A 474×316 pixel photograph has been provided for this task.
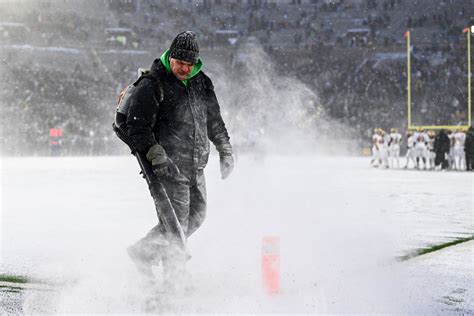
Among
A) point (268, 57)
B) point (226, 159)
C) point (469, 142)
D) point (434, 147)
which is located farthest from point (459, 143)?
point (268, 57)

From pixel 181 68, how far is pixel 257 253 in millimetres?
2227

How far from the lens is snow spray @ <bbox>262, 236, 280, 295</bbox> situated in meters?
4.48

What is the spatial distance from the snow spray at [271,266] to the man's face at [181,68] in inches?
44.8

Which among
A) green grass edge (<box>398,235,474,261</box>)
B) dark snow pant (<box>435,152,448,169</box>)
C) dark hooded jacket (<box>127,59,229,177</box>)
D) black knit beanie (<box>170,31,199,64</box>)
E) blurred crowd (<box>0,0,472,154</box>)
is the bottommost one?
dark snow pant (<box>435,152,448,169</box>)

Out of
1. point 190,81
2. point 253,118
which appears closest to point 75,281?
point 190,81

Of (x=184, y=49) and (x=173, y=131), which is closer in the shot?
(x=184, y=49)

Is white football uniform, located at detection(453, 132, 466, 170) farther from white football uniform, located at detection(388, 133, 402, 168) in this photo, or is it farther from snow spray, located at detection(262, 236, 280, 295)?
snow spray, located at detection(262, 236, 280, 295)

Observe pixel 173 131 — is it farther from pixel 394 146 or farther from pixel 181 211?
pixel 394 146

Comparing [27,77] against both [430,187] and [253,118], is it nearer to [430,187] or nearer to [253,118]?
[253,118]

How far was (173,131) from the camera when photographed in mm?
4461

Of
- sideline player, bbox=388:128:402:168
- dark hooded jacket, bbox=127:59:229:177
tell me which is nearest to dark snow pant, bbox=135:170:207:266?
dark hooded jacket, bbox=127:59:229:177

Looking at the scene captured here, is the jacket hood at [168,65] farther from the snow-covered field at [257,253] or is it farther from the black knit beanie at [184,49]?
the snow-covered field at [257,253]

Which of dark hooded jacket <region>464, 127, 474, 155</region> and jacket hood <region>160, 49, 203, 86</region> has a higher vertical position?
jacket hood <region>160, 49, 203, 86</region>

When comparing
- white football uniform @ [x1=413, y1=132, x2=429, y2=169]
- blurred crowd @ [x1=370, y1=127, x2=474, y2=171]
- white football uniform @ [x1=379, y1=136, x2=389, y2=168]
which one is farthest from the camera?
white football uniform @ [x1=379, y1=136, x2=389, y2=168]
